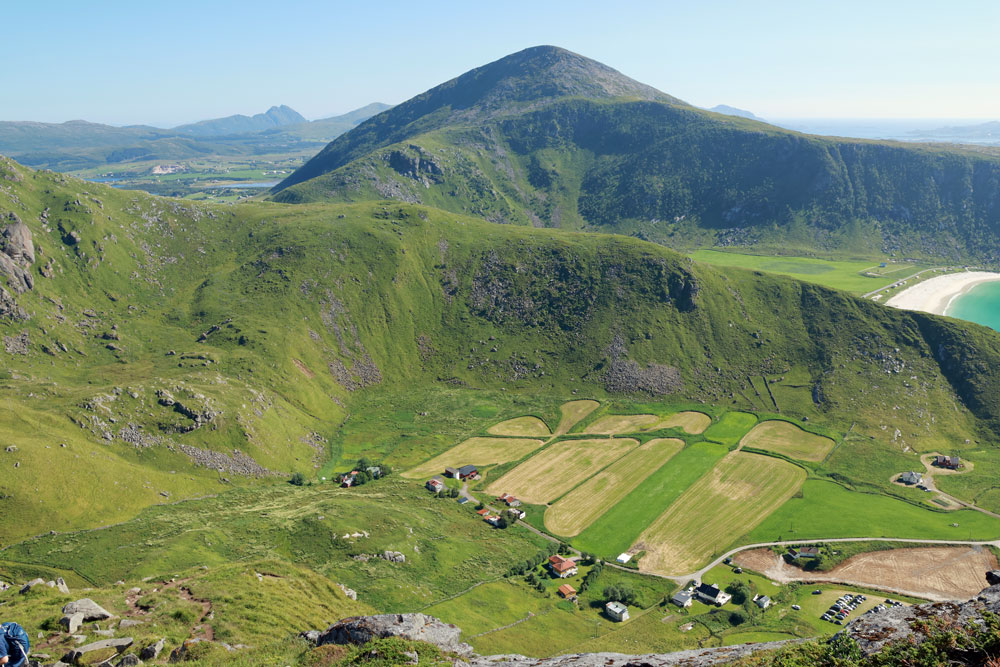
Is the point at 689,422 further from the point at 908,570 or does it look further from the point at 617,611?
the point at 617,611

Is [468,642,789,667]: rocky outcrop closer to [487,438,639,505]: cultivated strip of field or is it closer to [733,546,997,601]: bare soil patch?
[733,546,997,601]: bare soil patch

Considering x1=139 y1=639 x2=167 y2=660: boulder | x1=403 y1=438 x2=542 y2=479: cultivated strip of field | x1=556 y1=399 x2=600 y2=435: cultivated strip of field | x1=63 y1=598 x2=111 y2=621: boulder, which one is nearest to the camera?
x1=139 y1=639 x2=167 y2=660: boulder

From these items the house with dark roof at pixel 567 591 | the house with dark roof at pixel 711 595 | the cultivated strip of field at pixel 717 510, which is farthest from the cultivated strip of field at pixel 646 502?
the house with dark roof at pixel 711 595

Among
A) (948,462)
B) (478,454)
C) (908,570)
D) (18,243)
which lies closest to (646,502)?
(478,454)

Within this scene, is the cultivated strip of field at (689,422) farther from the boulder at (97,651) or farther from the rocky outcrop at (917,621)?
the boulder at (97,651)

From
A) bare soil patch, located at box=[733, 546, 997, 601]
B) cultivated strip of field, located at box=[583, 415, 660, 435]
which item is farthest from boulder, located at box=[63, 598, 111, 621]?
cultivated strip of field, located at box=[583, 415, 660, 435]

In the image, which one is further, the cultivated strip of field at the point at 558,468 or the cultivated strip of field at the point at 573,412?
the cultivated strip of field at the point at 573,412
